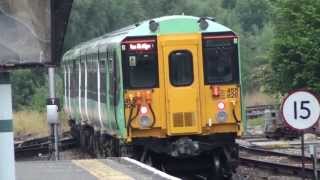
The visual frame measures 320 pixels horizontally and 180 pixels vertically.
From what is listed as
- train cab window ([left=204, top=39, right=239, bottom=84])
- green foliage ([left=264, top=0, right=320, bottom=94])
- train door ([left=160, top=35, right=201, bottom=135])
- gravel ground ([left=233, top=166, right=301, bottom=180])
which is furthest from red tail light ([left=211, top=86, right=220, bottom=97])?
green foliage ([left=264, top=0, right=320, bottom=94])

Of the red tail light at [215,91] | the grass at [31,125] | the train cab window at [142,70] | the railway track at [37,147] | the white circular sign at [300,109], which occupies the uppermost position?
the train cab window at [142,70]

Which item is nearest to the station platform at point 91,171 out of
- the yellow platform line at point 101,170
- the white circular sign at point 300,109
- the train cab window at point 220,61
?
the yellow platform line at point 101,170

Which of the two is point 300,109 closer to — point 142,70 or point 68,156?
point 142,70

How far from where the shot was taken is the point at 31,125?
43.0m

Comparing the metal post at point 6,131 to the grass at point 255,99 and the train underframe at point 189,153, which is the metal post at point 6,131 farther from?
the grass at point 255,99

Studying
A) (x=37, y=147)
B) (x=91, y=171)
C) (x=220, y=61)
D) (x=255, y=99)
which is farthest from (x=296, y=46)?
(x=255, y=99)

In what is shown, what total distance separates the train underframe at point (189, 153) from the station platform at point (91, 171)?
220 cm

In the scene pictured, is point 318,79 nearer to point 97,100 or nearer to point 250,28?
point 97,100

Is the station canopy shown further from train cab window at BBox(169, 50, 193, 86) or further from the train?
train cab window at BBox(169, 50, 193, 86)

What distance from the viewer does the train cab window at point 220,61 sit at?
17531 millimetres

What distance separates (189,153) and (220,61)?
188 centimetres

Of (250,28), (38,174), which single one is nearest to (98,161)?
(38,174)

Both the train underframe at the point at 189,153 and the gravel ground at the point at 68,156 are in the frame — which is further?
the gravel ground at the point at 68,156

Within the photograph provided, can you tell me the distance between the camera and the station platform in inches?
500
